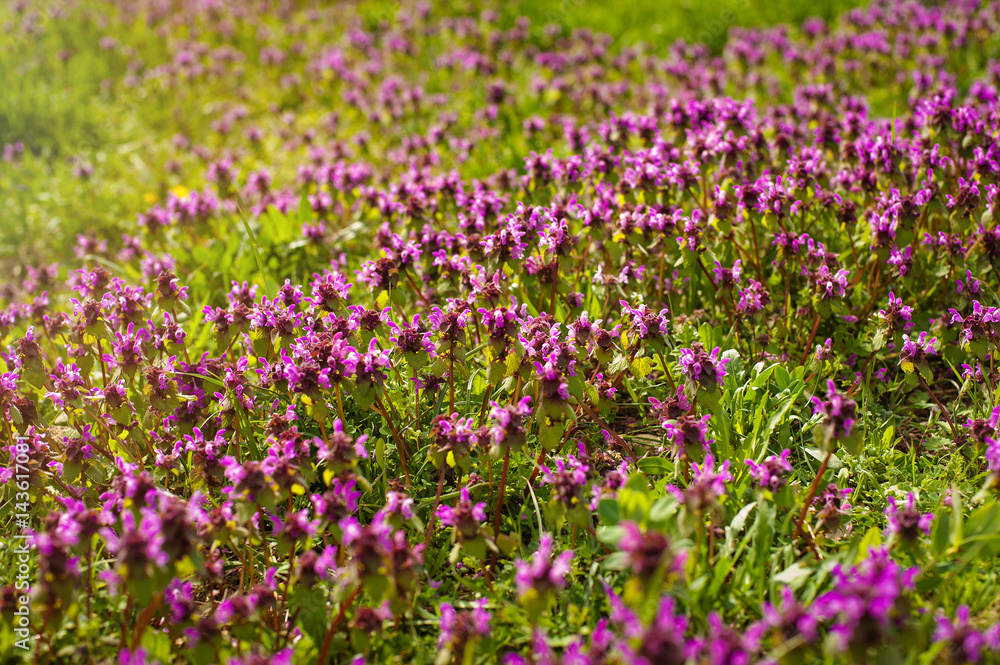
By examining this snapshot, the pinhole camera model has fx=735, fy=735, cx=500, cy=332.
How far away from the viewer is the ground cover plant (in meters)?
2.11

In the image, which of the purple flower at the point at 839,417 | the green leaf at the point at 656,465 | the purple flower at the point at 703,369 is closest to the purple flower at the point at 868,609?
the purple flower at the point at 839,417

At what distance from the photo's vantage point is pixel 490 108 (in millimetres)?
6020

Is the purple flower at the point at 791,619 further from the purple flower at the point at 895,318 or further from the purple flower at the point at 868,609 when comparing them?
the purple flower at the point at 895,318

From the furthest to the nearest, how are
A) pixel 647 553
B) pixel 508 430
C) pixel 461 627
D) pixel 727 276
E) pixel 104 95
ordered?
1. pixel 104 95
2. pixel 727 276
3. pixel 508 430
4. pixel 461 627
5. pixel 647 553

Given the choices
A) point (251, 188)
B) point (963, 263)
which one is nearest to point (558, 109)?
point (251, 188)

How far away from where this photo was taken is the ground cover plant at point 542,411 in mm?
2107

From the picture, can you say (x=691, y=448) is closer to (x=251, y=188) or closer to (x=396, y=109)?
(x=251, y=188)

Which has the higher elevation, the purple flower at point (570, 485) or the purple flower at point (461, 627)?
the purple flower at point (570, 485)

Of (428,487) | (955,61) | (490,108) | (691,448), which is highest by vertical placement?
(955,61)

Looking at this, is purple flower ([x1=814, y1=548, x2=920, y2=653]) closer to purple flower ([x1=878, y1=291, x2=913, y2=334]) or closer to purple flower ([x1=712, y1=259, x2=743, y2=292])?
purple flower ([x1=878, y1=291, x2=913, y2=334])

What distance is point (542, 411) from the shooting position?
2494mm

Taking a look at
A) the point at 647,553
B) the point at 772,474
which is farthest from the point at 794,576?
the point at 647,553

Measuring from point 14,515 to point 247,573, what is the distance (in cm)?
100

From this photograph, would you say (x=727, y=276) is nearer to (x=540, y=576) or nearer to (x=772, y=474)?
(x=772, y=474)
